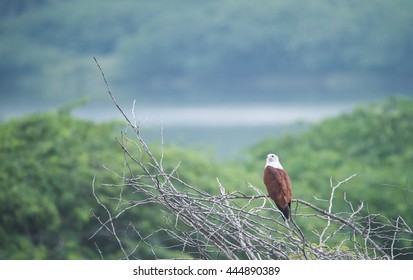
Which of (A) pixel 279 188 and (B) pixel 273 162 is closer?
(A) pixel 279 188

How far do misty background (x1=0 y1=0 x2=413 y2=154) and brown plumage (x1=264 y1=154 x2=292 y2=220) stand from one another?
24.9 ft

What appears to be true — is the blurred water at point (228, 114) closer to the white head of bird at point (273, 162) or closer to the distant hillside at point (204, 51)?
the distant hillside at point (204, 51)

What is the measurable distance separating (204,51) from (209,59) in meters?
0.15

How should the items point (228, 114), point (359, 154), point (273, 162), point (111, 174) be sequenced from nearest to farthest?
point (273, 162)
point (111, 174)
point (359, 154)
point (228, 114)

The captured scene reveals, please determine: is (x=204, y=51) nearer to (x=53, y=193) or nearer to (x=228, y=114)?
(x=228, y=114)

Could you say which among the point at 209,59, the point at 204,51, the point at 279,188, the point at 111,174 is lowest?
the point at 111,174

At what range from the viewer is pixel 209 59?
12453mm

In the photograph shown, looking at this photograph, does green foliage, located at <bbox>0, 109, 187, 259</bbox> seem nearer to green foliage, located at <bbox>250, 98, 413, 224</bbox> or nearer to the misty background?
green foliage, located at <bbox>250, 98, 413, 224</bbox>

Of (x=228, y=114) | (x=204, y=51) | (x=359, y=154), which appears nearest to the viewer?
(x=359, y=154)

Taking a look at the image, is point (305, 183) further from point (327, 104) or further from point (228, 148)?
point (327, 104)

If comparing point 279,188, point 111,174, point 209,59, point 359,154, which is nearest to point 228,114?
point 209,59

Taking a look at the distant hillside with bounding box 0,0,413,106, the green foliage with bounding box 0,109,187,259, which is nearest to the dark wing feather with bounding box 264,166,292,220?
the green foliage with bounding box 0,109,187,259

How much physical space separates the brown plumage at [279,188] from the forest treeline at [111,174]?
306 centimetres

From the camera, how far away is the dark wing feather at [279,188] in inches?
151
